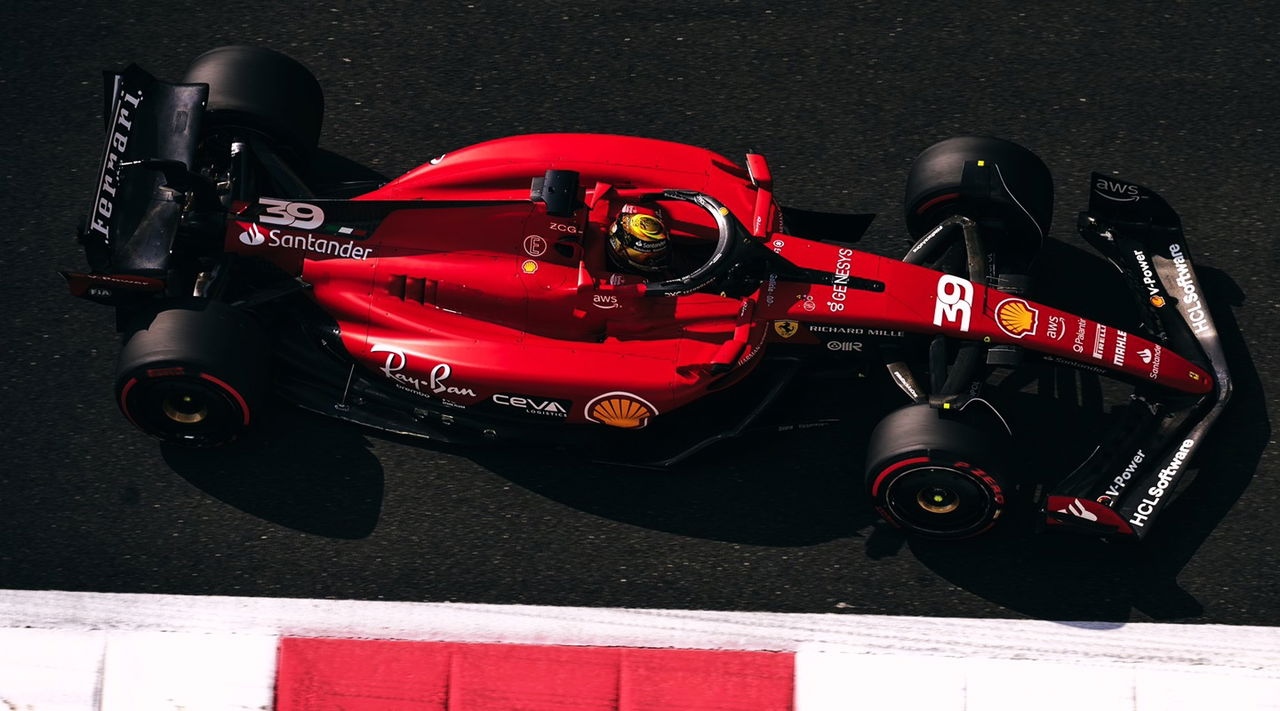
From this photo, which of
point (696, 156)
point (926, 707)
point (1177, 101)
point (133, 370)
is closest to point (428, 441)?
point (133, 370)

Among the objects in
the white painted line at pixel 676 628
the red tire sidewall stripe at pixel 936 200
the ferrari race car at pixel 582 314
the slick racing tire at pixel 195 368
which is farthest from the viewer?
the red tire sidewall stripe at pixel 936 200

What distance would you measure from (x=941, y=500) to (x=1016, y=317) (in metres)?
1.02

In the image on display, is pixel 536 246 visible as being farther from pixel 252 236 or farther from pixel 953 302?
pixel 953 302

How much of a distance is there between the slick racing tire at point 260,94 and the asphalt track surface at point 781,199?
85 centimetres

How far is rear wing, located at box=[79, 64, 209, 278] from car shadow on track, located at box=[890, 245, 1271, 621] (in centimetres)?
407

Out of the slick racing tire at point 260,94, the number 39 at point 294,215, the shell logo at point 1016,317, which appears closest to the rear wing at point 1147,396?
the shell logo at point 1016,317

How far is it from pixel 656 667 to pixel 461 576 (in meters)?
1.13

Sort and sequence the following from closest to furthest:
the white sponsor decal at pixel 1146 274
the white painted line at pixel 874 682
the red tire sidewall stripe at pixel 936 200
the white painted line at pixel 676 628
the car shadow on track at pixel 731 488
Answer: the white painted line at pixel 874 682, the white painted line at pixel 676 628, the car shadow on track at pixel 731 488, the red tire sidewall stripe at pixel 936 200, the white sponsor decal at pixel 1146 274

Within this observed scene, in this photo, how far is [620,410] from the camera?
24.3 ft

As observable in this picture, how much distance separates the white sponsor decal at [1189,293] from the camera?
802 centimetres

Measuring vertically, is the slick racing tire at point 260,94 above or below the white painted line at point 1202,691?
above

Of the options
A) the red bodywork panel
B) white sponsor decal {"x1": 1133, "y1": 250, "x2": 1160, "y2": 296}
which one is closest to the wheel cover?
the red bodywork panel

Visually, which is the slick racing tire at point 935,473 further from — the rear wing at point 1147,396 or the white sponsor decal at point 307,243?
the white sponsor decal at point 307,243

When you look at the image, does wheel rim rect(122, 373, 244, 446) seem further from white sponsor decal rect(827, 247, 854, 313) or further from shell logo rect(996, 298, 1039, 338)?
shell logo rect(996, 298, 1039, 338)
